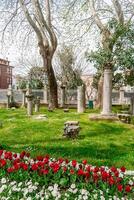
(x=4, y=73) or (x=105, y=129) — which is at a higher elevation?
(x=4, y=73)

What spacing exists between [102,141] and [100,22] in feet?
56.4

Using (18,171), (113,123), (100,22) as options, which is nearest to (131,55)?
(100,22)

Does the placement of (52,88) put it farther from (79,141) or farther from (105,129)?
(79,141)

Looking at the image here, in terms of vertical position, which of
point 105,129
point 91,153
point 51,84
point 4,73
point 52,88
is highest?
point 4,73

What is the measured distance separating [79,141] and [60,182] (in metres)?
5.75

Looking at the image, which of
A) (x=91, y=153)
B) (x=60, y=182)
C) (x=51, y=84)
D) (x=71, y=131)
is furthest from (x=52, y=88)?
(x=60, y=182)

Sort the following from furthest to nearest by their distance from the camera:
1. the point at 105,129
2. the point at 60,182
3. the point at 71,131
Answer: the point at 105,129 < the point at 71,131 < the point at 60,182

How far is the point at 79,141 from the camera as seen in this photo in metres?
11.7

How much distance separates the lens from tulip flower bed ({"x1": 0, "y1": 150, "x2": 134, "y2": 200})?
18.4 feet

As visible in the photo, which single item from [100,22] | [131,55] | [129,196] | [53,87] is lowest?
[129,196]

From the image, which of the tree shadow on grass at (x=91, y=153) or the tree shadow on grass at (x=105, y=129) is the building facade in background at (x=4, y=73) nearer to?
the tree shadow on grass at (x=105, y=129)

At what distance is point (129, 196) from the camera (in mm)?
5656

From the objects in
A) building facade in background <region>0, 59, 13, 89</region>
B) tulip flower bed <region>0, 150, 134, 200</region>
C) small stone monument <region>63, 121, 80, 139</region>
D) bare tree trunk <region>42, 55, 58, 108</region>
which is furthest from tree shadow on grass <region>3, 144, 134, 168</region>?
Result: building facade in background <region>0, 59, 13, 89</region>

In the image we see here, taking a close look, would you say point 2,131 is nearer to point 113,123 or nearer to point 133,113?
point 113,123
